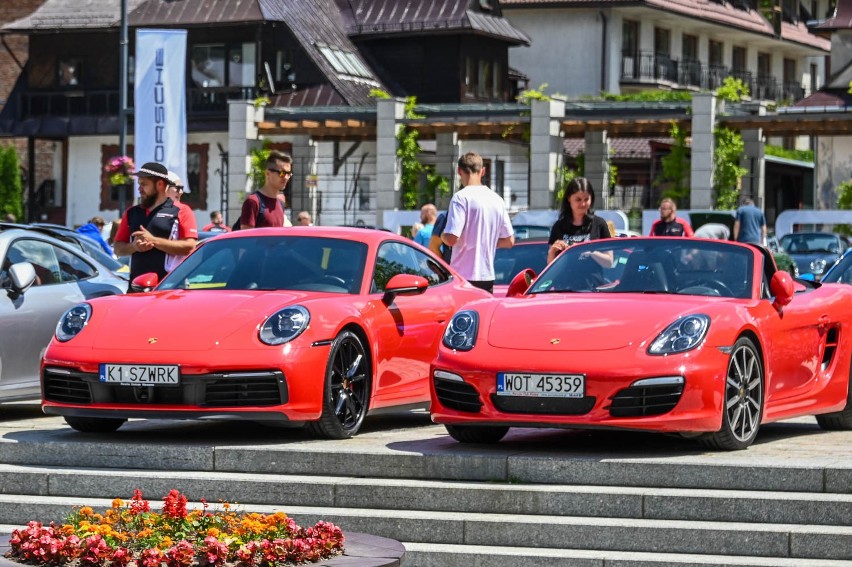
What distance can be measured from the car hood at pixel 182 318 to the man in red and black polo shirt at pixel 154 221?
6.28ft

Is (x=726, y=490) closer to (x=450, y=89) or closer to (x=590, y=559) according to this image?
(x=590, y=559)

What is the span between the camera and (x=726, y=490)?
31.1ft

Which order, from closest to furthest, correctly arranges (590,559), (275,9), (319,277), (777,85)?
1. (590,559)
2. (319,277)
3. (275,9)
4. (777,85)

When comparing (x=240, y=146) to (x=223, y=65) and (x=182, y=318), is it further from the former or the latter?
(x=182, y=318)

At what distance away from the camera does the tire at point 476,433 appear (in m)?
11.0

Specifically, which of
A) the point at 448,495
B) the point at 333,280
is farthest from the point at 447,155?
the point at 448,495

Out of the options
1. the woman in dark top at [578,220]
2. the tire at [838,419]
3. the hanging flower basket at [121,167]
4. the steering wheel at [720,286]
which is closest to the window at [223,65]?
the hanging flower basket at [121,167]

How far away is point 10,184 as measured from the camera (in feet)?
216

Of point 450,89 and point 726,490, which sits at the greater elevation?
point 450,89

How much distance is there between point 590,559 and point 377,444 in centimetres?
244

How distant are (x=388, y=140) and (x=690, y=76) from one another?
30.9 meters

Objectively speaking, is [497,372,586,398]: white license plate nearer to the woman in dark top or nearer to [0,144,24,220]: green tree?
the woman in dark top

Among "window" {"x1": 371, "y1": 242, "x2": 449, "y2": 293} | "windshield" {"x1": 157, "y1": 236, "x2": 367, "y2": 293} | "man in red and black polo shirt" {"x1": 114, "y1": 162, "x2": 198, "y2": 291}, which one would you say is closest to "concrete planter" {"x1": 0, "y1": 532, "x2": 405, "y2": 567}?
"windshield" {"x1": 157, "y1": 236, "x2": 367, "y2": 293}

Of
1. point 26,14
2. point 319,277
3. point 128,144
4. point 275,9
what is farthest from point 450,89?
point 319,277
